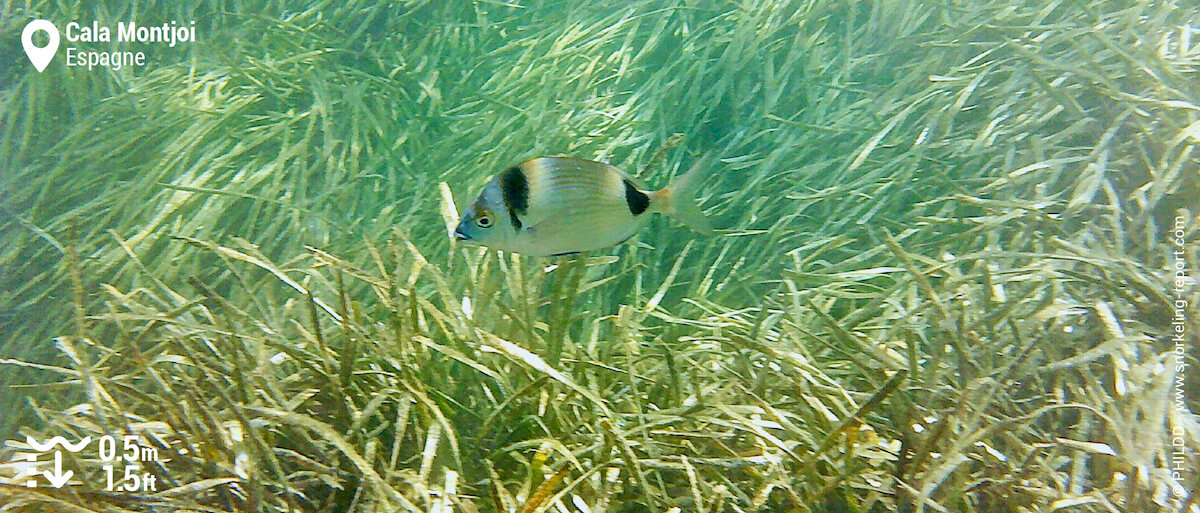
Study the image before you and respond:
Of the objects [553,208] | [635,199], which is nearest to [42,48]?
[553,208]

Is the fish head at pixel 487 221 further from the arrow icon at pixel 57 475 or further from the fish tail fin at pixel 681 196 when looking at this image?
the arrow icon at pixel 57 475

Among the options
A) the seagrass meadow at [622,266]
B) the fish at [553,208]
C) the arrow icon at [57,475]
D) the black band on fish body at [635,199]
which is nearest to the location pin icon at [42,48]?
the seagrass meadow at [622,266]

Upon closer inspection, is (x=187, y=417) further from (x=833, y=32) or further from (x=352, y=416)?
(x=833, y=32)

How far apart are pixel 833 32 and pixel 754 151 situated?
831mm

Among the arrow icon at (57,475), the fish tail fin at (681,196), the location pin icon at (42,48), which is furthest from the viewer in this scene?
the location pin icon at (42,48)

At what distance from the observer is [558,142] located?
2.94m

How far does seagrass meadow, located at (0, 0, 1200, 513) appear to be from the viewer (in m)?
1.39

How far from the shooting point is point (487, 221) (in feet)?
4.53

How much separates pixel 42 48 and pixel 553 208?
254 cm

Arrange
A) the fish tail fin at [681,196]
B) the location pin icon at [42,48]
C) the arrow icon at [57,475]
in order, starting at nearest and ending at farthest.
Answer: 1. the arrow icon at [57,475]
2. the fish tail fin at [681,196]
3. the location pin icon at [42,48]

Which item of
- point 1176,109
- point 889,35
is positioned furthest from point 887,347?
point 889,35

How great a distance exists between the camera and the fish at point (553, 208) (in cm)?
138

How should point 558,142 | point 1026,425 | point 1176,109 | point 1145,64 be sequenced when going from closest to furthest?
point 1026,425, point 1176,109, point 1145,64, point 558,142

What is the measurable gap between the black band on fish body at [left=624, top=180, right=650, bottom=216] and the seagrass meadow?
28cm
